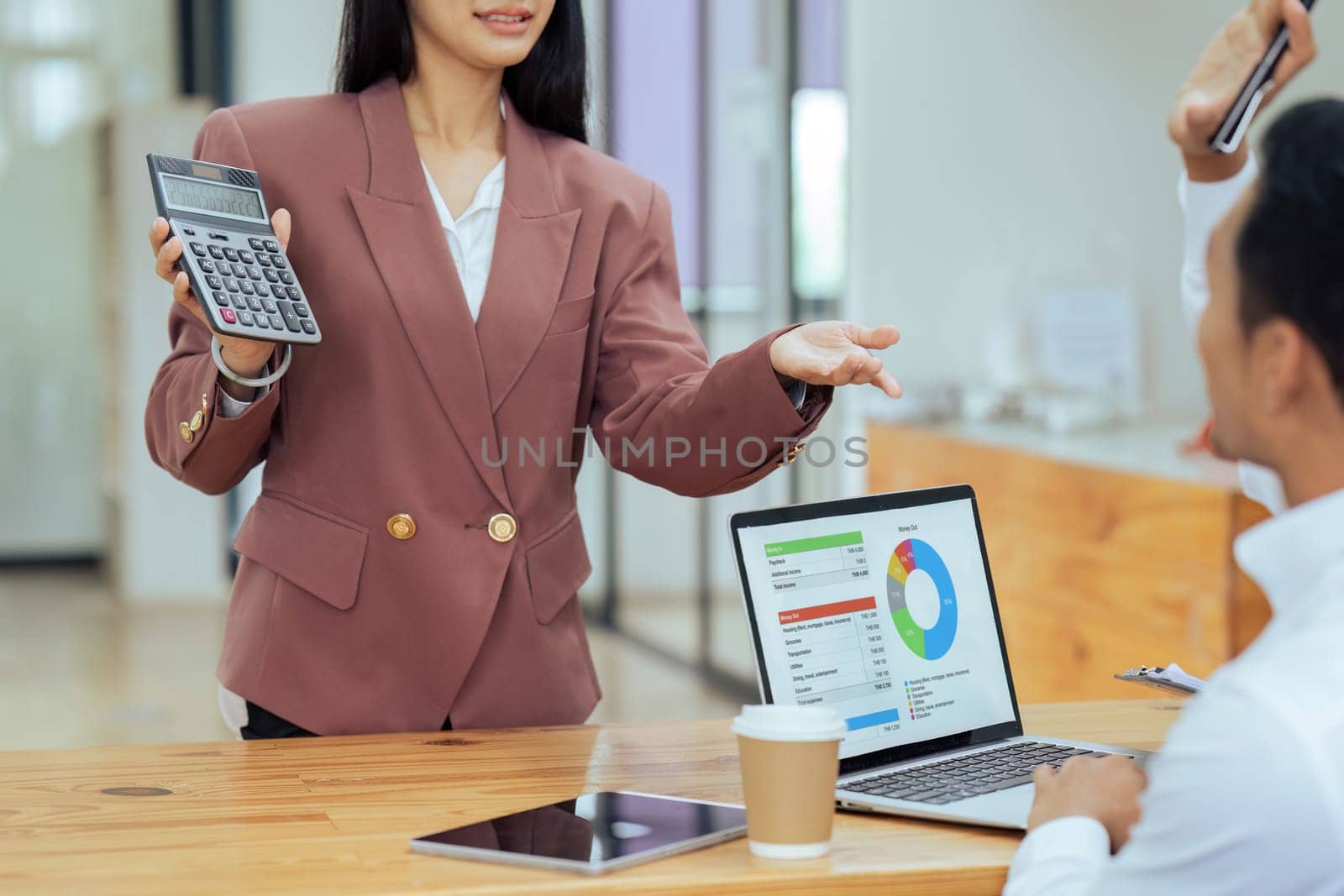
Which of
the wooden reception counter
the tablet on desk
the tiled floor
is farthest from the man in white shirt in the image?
the tiled floor

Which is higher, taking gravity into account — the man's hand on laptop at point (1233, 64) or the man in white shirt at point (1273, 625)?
the man's hand on laptop at point (1233, 64)

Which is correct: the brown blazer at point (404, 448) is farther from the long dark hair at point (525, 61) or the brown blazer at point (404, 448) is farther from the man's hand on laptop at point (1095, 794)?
the man's hand on laptop at point (1095, 794)

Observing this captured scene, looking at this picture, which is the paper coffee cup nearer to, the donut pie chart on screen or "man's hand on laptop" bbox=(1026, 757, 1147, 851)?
"man's hand on laptop" bbox=(1026, 757, 1147, 851)

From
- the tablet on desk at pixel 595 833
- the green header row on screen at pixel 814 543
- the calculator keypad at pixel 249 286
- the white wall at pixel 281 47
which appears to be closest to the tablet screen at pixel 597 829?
the tablet on desk at pixel 595 833

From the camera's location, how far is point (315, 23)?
5703 mm

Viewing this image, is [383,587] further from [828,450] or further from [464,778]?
[828,450]

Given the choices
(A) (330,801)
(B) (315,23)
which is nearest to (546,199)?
(A) (330,801)

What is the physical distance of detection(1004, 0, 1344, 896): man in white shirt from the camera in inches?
32.2

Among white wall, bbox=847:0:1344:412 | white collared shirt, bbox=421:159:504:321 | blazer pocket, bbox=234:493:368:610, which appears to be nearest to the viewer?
blazer pocket, bbox=234:493:368:610

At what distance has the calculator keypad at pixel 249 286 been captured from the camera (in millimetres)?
1352

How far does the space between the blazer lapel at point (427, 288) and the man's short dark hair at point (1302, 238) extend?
0.80 meters

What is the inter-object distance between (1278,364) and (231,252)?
0.91m

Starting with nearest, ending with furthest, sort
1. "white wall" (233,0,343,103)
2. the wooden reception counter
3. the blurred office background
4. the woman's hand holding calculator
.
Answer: the woman's hand holding calculator → the wooden reception counter → the blurred office background → "white wall" (233,0,343,103)

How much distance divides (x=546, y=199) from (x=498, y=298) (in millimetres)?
135
